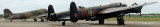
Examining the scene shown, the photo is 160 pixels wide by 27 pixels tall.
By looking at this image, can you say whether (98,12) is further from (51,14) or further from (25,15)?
(25,15)

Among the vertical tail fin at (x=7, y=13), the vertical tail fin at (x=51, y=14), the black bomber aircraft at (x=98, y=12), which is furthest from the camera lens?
the vertical tail fin at (x=7, y=13)

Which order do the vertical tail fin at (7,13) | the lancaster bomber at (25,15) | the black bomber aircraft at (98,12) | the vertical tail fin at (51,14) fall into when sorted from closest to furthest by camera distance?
the vertical tail fin at (51,14) < the black bomber aircraft at (98,12) < the lancaster bomber at (25,15) < the vertical tail fin at (7,13)

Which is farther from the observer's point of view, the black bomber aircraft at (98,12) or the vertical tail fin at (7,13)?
the vertical tail fin at (7,13)

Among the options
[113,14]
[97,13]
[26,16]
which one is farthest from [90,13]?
[26,16]

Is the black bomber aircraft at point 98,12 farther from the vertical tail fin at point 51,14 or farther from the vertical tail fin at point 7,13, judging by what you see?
the vertical tail fin at point 7,13

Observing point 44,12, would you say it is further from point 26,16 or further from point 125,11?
point 125,11

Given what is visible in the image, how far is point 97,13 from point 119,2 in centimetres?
389

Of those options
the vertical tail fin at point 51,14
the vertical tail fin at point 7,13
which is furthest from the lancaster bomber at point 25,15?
the vertical tail fin at point 51,14

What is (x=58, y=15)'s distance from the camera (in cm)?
2538

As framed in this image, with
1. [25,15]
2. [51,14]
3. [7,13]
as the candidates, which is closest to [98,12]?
[51,14]

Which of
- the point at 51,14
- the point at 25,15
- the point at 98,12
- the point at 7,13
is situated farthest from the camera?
the point at 25,15

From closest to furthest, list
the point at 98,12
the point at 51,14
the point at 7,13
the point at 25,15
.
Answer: the point at 51,14
the point at 98,12
the point at 7,13
the point at 25,15

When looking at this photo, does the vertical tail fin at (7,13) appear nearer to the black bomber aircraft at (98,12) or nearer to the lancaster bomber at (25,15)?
the lancaster bomber at (25,15)

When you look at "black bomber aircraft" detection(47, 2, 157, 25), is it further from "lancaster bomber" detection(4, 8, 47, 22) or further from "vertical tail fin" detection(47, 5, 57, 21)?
"lancaster bomber" detection(4, 8, 47, 22)
